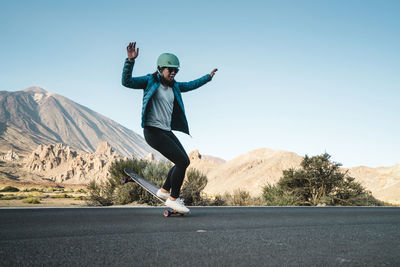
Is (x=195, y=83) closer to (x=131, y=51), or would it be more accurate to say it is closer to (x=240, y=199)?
(x=131, y=51)

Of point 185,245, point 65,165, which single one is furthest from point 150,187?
point 65,165

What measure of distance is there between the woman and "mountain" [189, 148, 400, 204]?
111ft

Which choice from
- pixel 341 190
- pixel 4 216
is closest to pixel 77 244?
pixel 4 216

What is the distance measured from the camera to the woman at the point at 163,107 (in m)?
5.65

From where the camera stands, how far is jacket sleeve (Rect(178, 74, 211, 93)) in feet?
21.4

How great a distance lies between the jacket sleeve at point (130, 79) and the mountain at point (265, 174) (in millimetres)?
34611

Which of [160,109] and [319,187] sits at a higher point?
[160,109]

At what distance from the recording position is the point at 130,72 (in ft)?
18.0

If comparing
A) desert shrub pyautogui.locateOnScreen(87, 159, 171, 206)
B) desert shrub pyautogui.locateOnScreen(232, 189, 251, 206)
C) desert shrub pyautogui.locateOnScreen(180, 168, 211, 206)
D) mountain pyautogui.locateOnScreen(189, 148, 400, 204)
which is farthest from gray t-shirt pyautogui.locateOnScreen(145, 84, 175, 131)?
mountain pyautogui.locateOnScreen(189, 148, 400, 204)

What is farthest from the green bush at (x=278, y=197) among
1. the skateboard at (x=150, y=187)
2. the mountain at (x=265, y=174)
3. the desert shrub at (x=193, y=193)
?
the mountain at (x=265, y=174)

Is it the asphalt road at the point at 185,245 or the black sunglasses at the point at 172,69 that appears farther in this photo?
the black sunglasses at the point at 172,69

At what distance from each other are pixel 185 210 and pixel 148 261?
340cm

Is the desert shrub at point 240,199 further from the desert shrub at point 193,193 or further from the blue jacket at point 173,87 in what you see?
the blue jacket at point 173,87

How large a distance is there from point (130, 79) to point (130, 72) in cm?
13
